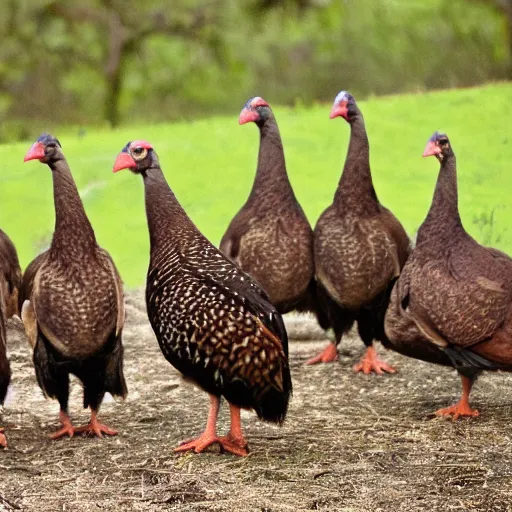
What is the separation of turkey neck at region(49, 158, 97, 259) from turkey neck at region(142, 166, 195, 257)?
33cm

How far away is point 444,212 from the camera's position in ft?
16.2

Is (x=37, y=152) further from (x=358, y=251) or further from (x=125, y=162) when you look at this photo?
(x=358, y=251)

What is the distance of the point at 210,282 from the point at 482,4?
624 cm

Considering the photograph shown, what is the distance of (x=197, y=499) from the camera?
3709 mm

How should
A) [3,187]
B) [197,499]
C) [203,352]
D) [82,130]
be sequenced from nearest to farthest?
[197,499]
[203,352]
[3,187]
[82,130]

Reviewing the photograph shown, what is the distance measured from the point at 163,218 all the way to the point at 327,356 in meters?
2.04

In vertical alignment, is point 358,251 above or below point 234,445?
above

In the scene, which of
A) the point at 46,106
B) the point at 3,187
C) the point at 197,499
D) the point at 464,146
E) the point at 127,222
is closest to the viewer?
the point at 197,499

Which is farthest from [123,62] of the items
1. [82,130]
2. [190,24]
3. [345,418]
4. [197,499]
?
[197,499]

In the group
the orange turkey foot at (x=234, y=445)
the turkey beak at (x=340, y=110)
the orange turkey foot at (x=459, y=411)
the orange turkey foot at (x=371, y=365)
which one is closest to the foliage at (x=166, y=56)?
the turkey beak at (x=340, y=110)

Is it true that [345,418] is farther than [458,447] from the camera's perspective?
Yes

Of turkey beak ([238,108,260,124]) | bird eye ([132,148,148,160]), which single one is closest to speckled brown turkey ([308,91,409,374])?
Answer: turkey beak ([238,108,260,124])

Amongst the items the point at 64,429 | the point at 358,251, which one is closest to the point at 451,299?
the point at 358,251

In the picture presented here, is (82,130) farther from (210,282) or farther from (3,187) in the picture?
(210,282)
